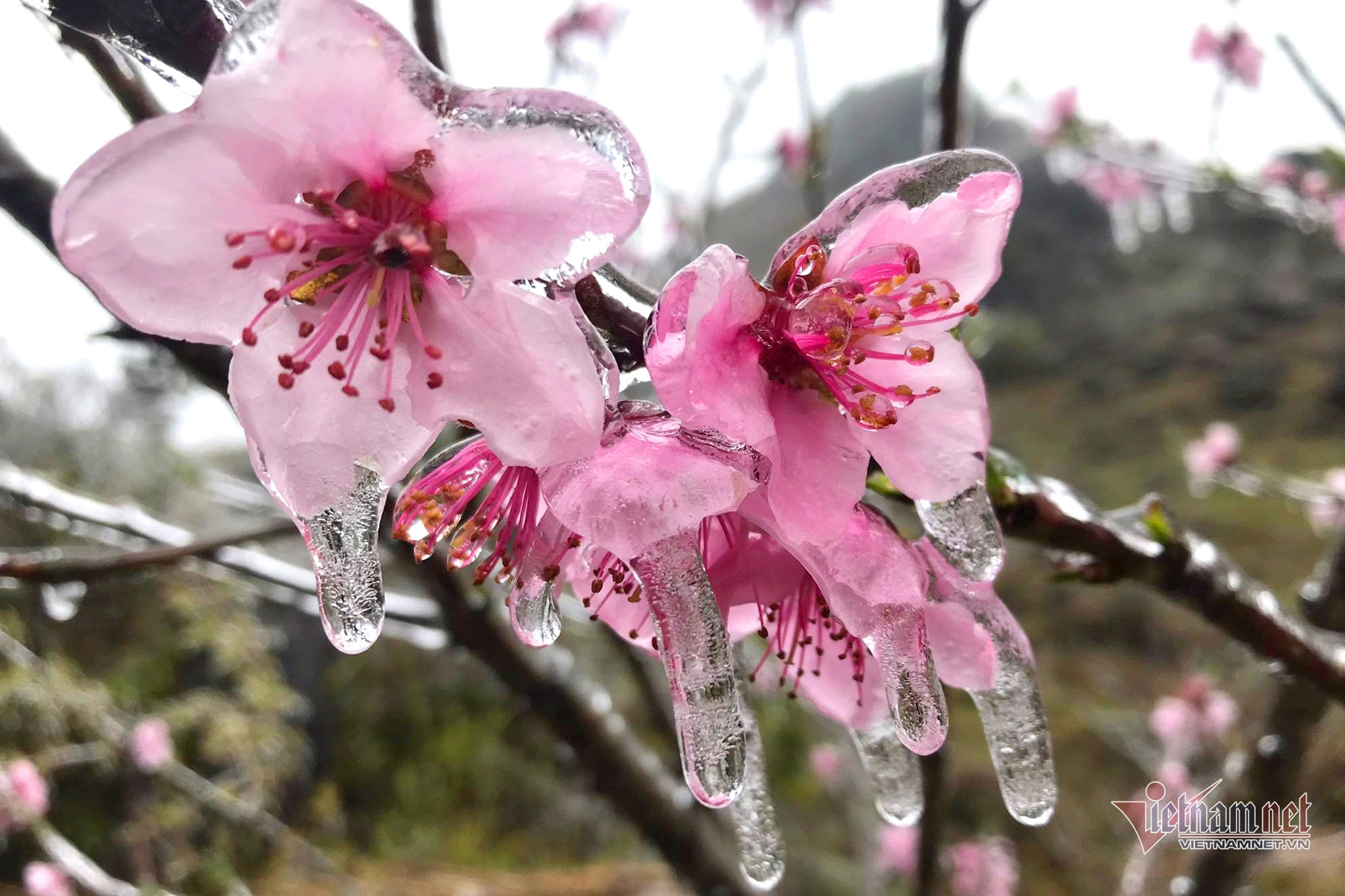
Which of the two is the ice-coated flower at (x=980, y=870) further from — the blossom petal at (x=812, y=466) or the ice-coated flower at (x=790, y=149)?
the blossom petal at (x=812, y=466)

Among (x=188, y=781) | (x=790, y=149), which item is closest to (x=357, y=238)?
(x=188, y=781)

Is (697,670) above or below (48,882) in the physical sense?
above

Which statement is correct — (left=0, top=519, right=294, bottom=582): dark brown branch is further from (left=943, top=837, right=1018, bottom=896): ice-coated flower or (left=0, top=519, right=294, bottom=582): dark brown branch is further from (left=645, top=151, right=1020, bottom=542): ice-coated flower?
(left=943, top=837, right=1018, bottom=896): ice-coated flower

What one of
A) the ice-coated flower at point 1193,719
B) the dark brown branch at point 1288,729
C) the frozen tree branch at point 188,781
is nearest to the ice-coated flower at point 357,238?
the dark brown branch at point 1288,729

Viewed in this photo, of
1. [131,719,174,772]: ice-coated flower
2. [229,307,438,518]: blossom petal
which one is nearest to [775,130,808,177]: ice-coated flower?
[229,307,438,518]: blossom petal

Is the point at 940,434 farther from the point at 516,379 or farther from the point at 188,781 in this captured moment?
the point at 188,781

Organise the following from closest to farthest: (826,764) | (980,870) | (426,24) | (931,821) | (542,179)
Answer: (542,179) < (426,24) < (931,821) < (980,870) < (826,764)
